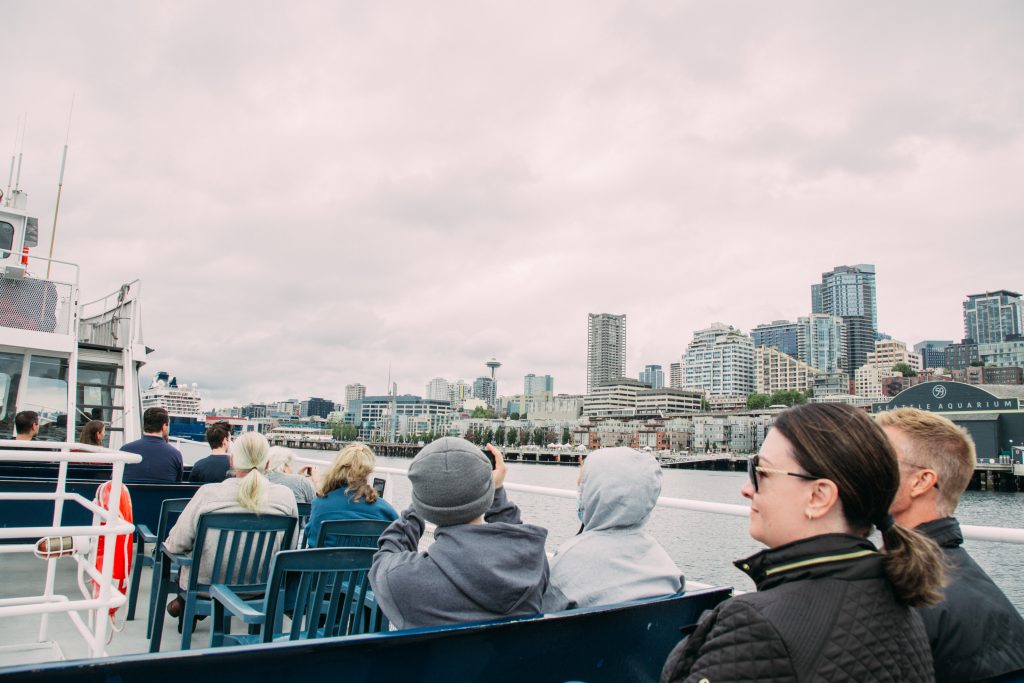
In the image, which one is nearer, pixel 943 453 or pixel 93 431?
pixel 943 453

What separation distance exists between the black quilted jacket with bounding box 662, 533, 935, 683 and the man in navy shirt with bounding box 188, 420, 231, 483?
17.9ft

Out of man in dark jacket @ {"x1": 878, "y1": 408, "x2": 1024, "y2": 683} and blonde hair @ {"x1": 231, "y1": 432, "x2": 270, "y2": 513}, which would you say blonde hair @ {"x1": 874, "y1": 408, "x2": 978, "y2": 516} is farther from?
blonde hair @ {"x1": 231, "y1": 432, "x2": 270, "y2": 513}

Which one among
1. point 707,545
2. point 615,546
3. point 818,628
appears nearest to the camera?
point 818,628

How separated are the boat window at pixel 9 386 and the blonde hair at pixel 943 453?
34.9 ft

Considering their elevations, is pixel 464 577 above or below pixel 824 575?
below

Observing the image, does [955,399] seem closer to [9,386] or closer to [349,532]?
[9,386]

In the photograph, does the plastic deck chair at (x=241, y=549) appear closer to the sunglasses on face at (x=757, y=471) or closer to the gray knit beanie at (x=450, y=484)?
the gray knit beanie at (x=450, y=484)

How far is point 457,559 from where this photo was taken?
201 centimetres

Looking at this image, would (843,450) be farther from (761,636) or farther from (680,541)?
(680,541)

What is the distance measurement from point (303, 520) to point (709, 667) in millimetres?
4372

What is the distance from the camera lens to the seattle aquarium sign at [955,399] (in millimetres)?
78750

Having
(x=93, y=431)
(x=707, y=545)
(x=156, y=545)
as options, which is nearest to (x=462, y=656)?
(x=156, y=545)

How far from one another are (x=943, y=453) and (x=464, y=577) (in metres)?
1.53

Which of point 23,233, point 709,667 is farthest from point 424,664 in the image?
point 23,233
